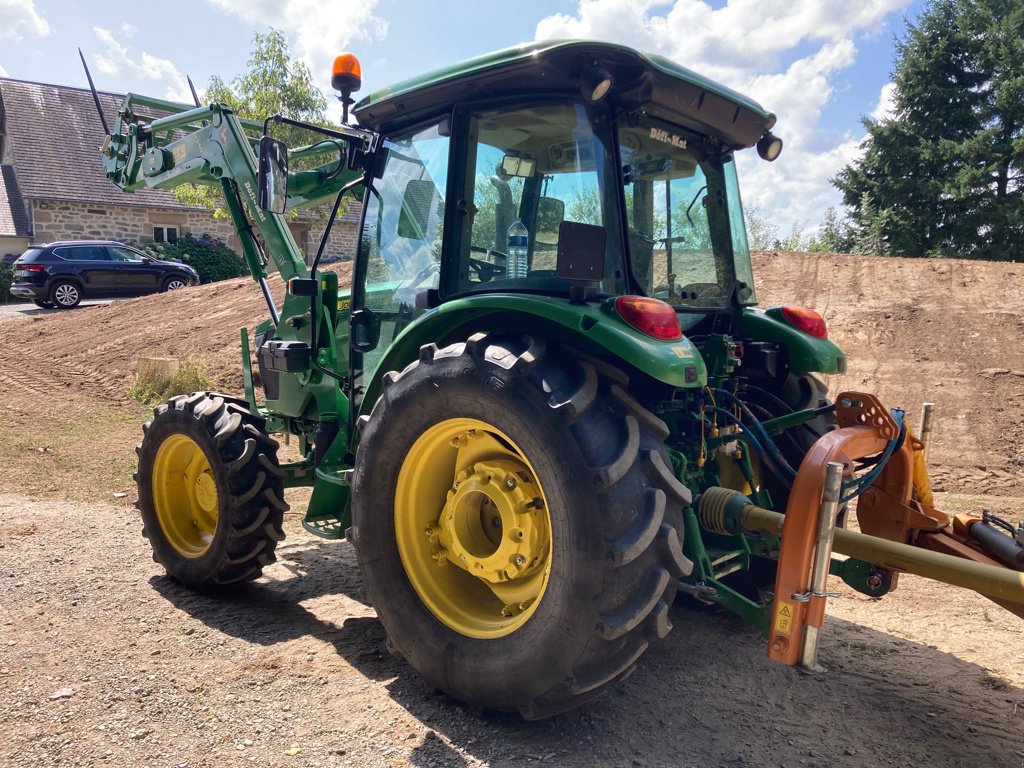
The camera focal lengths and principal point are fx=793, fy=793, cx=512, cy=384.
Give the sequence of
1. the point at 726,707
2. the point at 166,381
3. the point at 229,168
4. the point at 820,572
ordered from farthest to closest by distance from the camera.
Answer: the point at 166,381, the point at 229,168, the point at 726,707, the point at 820,572

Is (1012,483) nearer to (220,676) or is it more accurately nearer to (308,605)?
(308,605)

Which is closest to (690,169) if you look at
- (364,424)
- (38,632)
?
(364,424)

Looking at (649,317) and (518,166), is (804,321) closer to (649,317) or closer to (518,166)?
(649,317)

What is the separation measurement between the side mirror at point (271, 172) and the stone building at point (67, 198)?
19.5m

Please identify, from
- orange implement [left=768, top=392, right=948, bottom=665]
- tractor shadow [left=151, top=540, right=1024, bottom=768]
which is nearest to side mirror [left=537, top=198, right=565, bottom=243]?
orange implement [left=768, top=392, right=948, bottom=665]

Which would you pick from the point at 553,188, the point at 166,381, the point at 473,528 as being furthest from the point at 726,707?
the point at 166,381

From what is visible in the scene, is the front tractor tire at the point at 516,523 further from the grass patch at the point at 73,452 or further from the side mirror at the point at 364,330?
the grass patch at the point at 73,452

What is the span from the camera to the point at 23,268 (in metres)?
18.7

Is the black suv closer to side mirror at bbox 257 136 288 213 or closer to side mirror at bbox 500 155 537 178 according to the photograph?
side mirror at bbox 257 136 288 213

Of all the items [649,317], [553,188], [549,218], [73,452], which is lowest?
[73,452]

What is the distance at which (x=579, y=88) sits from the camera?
3100 millimetres

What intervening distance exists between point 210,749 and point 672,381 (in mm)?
2108

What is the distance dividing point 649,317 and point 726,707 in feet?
5.33

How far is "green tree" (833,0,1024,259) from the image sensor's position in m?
19.8
